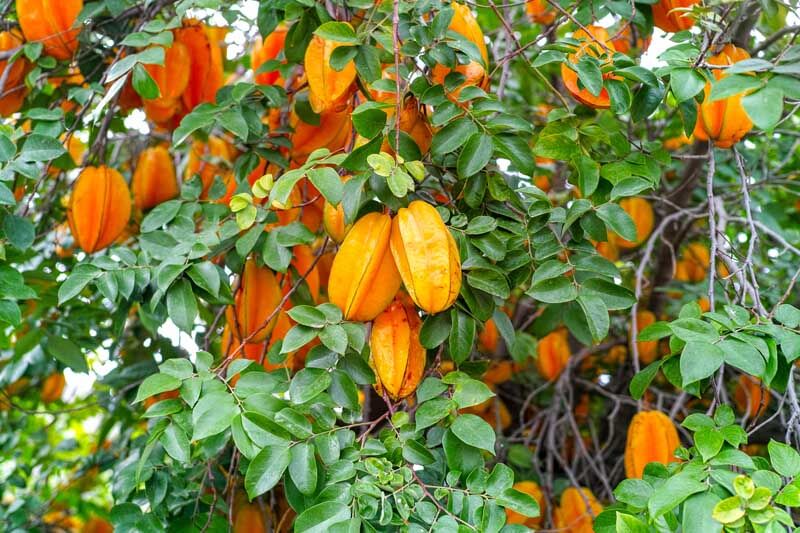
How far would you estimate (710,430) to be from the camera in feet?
3.95

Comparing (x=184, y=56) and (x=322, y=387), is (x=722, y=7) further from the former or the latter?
(x=184, y=56)

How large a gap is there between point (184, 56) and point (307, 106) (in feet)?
1.24

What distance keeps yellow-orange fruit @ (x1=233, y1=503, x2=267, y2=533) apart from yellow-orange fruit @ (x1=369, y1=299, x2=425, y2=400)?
66cm

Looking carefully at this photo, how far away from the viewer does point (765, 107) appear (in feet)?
3.41

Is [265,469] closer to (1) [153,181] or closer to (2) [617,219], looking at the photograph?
(2) [617,219]

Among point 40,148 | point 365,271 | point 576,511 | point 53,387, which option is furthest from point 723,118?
point 53,387

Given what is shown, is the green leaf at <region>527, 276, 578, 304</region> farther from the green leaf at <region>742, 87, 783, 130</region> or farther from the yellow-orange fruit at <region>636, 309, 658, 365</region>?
the yellow-orange fruit at <region>636, 309, 658, 365</region>

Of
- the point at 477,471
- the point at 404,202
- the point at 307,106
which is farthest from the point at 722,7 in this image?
the point at 477,471

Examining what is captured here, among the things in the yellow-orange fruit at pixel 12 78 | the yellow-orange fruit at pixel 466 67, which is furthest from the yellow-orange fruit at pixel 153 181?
the yellow-orange fruit at pixel 466 67

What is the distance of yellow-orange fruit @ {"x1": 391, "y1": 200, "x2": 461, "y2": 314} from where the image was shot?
1.27 meters

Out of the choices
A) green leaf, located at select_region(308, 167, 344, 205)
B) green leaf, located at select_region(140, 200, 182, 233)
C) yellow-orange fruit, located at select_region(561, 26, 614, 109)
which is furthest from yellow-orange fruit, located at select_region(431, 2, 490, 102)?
green leaf, located at select_region(140, 200, 182, 233)

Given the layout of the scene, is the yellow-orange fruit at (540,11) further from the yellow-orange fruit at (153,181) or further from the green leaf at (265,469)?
the green leaf at (265,469)

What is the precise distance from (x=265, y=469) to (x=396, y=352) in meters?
0.29

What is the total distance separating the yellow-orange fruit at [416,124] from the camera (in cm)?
146
